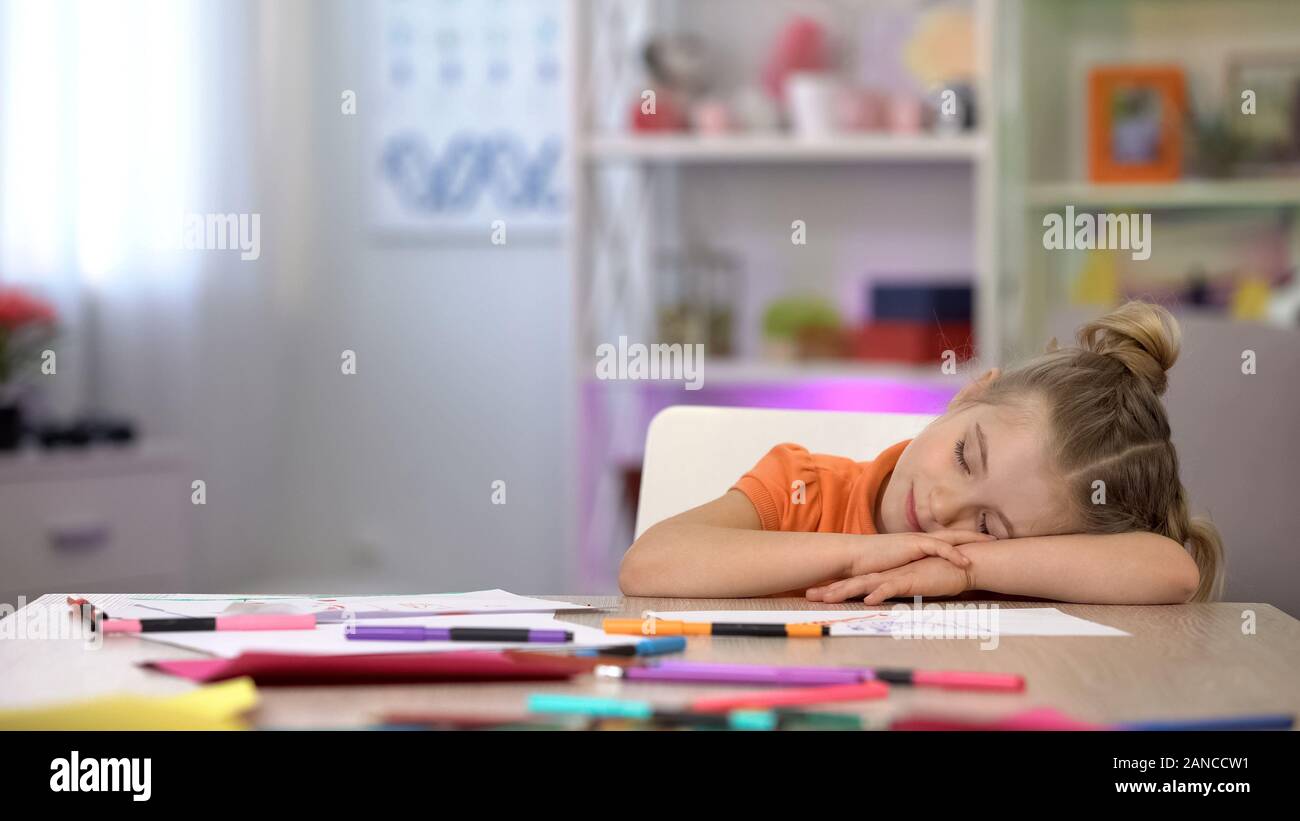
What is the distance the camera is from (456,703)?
0.63 m

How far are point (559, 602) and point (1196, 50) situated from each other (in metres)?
2.45

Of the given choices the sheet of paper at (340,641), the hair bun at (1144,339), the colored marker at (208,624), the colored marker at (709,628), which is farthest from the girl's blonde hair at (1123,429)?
the colored marker at (208,624)

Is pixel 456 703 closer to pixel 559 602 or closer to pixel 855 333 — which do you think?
pixel 559 602

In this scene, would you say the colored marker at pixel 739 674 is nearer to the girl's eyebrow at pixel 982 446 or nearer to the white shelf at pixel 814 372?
the girl's eyebrow at pixel 982 446

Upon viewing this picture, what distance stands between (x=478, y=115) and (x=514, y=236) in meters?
0.31

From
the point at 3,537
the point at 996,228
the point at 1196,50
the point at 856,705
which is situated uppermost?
the point at 1196,50

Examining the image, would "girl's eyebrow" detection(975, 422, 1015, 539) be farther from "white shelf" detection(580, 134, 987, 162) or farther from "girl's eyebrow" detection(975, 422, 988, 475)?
"white shelf" detection(580, 134, 987, 162)

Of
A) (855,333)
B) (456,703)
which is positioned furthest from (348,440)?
(456,703)

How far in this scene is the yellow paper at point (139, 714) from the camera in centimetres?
59

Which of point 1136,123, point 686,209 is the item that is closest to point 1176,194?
point 1136,123

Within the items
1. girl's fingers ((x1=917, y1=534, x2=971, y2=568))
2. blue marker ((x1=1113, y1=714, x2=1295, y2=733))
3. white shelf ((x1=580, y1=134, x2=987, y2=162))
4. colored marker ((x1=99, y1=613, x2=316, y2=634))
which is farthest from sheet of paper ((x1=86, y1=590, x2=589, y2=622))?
white shelf ((x1=580, y1=134, x2=987, y2=162))

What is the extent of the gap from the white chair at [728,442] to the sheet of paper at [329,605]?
346 millimetres

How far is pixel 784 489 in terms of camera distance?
3.91 feet
